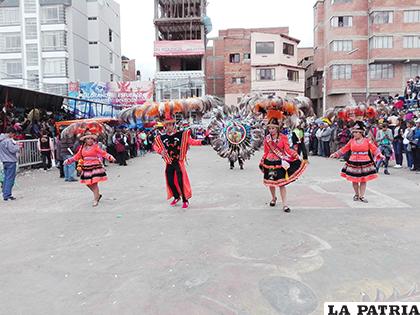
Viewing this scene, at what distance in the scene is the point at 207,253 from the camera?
512 cm

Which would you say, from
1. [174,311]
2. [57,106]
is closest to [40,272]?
[174,311]

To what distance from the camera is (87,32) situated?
48469 millimetres

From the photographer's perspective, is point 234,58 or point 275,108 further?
point 234,58

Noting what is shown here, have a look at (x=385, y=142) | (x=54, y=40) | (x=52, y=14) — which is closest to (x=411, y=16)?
(x=385, y=142)

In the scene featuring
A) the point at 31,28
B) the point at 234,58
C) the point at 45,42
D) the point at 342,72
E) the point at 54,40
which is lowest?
the point at 342,72

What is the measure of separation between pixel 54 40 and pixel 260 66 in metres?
23.1

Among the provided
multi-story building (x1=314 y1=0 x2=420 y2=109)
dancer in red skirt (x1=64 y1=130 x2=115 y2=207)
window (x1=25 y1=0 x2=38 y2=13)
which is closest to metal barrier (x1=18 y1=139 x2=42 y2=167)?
dancer in red skirt (x1=64 y1=130 x2=115 y2=207)

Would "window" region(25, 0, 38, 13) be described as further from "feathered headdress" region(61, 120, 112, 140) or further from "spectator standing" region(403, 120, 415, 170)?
"spectator standing" region(403, 120, 415, 170)

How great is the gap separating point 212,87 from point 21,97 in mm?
35898

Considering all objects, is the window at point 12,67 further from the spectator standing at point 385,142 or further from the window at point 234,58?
the spectator standing at point 385,142

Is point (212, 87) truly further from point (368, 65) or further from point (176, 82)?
point (368, 65)

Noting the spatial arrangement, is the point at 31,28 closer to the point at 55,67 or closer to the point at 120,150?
the point at 55,67

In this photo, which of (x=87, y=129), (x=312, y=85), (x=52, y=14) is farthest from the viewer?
(x=312, y=85)

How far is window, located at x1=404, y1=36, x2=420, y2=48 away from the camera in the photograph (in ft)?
123
